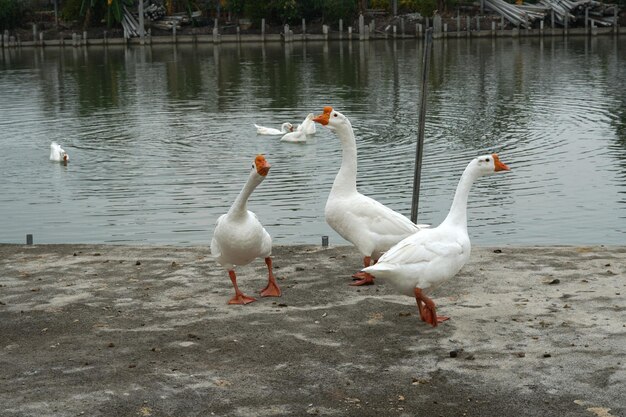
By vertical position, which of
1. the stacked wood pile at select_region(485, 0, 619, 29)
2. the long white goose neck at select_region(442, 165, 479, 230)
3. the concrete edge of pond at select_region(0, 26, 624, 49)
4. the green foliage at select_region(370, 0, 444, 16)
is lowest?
the long white goose neck at select_region(442, 165, 479, 230)

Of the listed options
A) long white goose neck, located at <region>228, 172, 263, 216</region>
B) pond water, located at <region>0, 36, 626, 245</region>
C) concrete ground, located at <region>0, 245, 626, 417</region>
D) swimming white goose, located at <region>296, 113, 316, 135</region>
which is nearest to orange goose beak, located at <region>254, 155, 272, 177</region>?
long white goose neck, located at <region>228, 172, 263, 216</region>

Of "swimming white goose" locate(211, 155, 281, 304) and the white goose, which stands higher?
"swimming white goose" locate(211, 155, 281, 304)

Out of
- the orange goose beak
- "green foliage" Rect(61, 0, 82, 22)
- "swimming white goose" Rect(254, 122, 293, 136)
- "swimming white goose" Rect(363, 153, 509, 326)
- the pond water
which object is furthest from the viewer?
"green foliage" Rect(61, 0, 82, 22)

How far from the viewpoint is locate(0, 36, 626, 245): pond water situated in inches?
627

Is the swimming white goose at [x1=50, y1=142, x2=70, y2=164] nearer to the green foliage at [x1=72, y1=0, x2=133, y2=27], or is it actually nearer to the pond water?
the pond water

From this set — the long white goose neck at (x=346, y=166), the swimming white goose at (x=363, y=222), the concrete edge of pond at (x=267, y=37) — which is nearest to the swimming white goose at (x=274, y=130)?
the long white goose neck at (x=346, y=166)

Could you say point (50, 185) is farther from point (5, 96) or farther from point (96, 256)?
point (5, 96)

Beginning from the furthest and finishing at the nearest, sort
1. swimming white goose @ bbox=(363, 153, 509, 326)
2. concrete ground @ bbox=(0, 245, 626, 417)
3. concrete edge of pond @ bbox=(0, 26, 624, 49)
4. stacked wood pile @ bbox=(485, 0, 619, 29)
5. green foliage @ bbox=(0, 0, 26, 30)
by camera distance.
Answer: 1. green foliage @ bbox=(0, 0, 26, 30)
2. stacked wood pile @ bbox=(485, 0, 619, 29)
3. concrete edge of pond @ bbox=(0, 26, 624, 49)
4. swimming white goose @ bbox=(363, 153, 509, 326)
5. concrete ground @ bbox=(0, 245, 626, 417)

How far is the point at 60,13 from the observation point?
77500mm

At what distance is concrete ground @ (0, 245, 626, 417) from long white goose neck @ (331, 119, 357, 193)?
77 centimetres

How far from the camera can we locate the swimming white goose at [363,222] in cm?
881

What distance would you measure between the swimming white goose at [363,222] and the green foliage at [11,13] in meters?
67.8

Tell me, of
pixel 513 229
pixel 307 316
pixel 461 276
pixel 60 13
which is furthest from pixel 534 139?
pixel 60 13

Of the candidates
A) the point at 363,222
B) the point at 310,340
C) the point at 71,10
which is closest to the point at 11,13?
the point at 71,10
